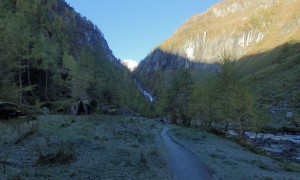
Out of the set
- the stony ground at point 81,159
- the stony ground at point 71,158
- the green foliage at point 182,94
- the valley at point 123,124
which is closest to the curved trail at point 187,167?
the valley at point 123,124

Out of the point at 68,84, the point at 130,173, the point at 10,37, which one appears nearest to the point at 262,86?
the point at 68,84

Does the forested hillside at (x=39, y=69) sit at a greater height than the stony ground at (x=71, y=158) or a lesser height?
greater

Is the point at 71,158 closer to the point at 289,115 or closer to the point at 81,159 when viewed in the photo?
the point at 81,159

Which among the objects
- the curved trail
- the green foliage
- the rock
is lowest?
the curved trail

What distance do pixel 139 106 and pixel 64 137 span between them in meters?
119

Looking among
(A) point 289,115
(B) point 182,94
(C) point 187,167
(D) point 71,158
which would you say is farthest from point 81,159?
(A) point 289,115

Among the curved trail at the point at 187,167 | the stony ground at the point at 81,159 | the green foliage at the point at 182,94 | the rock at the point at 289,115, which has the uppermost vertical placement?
the green foliage at the point at 182,94

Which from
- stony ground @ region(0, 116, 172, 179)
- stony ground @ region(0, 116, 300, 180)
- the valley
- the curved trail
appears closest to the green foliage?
the valley

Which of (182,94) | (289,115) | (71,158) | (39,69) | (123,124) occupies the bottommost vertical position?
(71,158)

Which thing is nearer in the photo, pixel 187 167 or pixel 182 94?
pixel 187 167

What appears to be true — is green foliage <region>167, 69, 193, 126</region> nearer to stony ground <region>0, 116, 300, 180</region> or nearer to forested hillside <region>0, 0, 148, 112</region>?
forested hillside <region>0, 0, 148, 112</region>

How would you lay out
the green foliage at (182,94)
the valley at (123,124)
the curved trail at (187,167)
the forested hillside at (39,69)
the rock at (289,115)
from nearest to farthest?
the valley at (123,124) < the curved trail at (187,167) < the forested hillside at (39,69) < the green foliage at (182,94) < the rock at (289,115)

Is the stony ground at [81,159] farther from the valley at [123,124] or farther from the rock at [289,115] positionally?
the rock at [289,115]

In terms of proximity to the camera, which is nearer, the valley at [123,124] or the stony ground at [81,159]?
the stony ground at [81,159]
